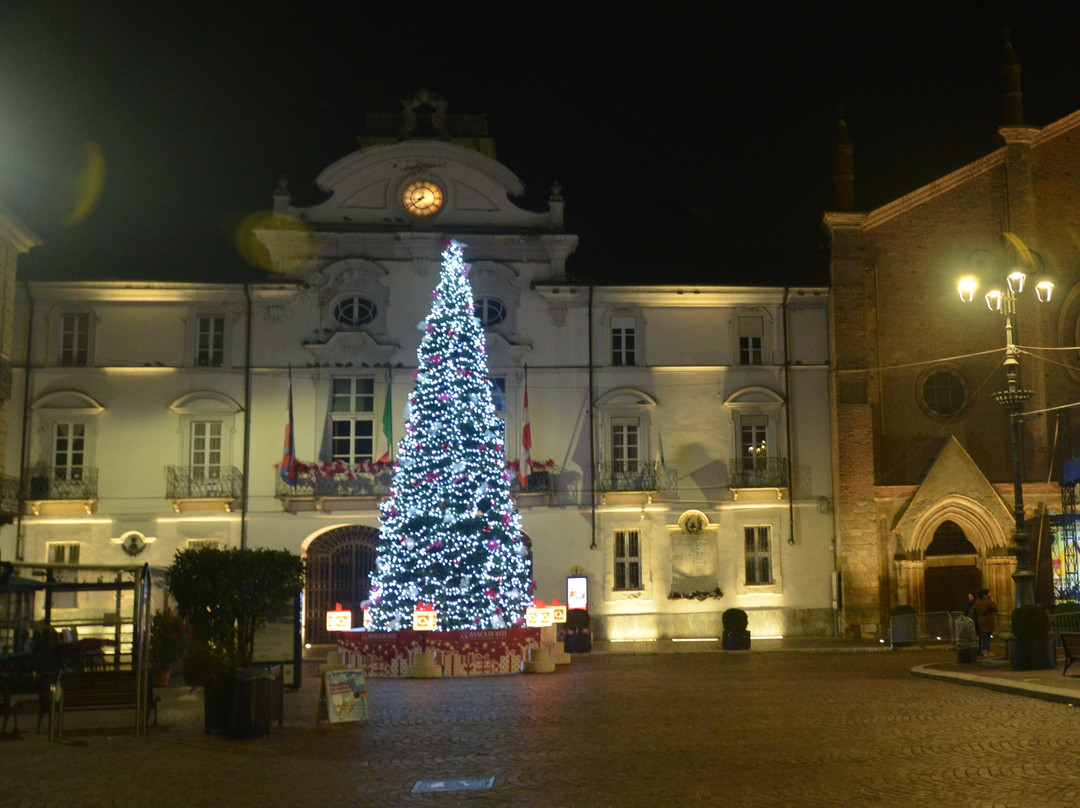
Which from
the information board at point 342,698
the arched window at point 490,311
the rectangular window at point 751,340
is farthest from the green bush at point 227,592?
the rectangular window at point 751,340

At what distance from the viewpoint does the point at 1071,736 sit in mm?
14266

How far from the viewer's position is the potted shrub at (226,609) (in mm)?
16031

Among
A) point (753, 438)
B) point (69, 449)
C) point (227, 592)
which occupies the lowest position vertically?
point (227, 592)

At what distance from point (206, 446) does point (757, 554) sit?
651 inches

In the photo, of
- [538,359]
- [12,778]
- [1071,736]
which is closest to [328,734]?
[12,778]

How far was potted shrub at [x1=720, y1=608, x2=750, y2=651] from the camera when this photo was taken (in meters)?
32.2

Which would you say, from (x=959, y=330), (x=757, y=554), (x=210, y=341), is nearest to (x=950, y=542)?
(x=757, y=554)

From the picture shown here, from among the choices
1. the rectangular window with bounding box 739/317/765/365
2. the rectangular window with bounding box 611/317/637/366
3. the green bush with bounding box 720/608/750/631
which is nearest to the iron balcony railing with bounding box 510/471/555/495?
the rectangular window with bounding box 611/317/637/366

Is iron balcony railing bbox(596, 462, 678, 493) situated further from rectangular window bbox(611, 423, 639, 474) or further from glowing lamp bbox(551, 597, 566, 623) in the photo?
glowing lamp bbox(551, 597, 566, 623)

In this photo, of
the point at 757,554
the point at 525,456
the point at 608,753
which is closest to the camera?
the point at 608,753

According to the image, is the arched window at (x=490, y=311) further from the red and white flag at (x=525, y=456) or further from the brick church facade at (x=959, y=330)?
the brick church facade at (x=959, y=330)

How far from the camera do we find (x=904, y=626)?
3161 cm

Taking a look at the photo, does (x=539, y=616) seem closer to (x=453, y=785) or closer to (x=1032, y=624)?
(x=1032, y=624)

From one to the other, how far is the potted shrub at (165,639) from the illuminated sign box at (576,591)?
13654 millimetres
